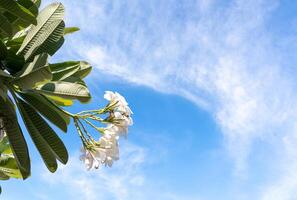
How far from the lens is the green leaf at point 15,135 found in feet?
7.09

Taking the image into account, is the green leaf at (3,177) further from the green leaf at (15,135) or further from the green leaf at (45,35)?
the green leaf at (45,35)

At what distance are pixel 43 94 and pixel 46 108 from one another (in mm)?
69

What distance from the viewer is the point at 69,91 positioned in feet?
6.59

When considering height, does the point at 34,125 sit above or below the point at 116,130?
below

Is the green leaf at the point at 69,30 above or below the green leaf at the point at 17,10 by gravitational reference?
above

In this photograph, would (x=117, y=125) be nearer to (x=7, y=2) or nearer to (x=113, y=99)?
(x=113, y=99)

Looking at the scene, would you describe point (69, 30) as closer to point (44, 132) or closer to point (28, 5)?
point (28, 5)

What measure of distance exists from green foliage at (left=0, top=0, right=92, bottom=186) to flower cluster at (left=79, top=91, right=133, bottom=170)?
14 centimetres

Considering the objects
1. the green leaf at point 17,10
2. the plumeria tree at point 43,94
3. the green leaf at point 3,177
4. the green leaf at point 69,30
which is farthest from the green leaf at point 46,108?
the green leaf at point 3,177

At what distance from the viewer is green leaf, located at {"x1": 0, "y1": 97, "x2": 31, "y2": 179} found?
2162mm

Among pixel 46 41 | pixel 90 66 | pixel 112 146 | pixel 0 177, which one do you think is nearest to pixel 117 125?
pixel 112 146

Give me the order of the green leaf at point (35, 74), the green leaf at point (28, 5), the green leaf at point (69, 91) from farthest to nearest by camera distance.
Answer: the green leaf at point (28, 5)
the green leaf at point (69, 91)
the green leaf at point (35, 74)

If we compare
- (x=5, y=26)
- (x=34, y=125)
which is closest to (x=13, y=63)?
(x=5, y=26)

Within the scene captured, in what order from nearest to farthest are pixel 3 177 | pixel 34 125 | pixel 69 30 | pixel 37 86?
1. pixel 37 86
2. pixel 34 125
3. pixel 69 30
4. pixel 3 177
